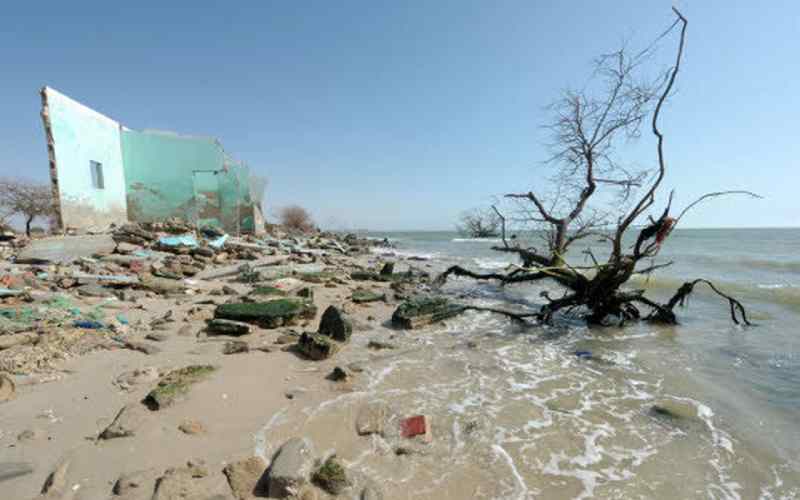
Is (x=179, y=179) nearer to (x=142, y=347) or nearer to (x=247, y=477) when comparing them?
(x=142, y=347)

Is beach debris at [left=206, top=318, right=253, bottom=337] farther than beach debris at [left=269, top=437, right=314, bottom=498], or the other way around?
beach debris at [left=206, top=318, right=253, bottom=337]

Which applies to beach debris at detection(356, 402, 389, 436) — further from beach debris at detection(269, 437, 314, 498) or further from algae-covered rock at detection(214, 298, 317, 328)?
algae-covered rock at detection(214, 298, 317, 328)

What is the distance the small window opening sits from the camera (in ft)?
37.7

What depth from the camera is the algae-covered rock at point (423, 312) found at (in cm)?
500

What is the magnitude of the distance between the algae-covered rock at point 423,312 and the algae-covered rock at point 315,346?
156 centimetres

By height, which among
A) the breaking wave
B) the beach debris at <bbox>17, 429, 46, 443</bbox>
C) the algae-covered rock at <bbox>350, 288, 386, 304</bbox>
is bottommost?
the breaking wave

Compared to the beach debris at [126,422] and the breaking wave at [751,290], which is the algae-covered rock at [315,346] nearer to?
the beach debris at [126,422]

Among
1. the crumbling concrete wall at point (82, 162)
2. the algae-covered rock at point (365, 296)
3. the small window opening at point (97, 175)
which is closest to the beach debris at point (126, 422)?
the algae-covered rock at point (365, 296)

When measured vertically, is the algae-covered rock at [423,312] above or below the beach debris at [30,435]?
below

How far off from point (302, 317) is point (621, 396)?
3723 millimetres

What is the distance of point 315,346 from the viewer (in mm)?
3545

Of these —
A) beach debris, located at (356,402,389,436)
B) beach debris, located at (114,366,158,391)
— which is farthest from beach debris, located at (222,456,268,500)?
beach debris, located at (114,366,158,391)

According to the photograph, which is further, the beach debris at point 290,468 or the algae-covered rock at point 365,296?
the algae-covered rock at point 365,296

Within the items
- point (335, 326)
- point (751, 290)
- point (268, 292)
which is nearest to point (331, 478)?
point (335, 326)
